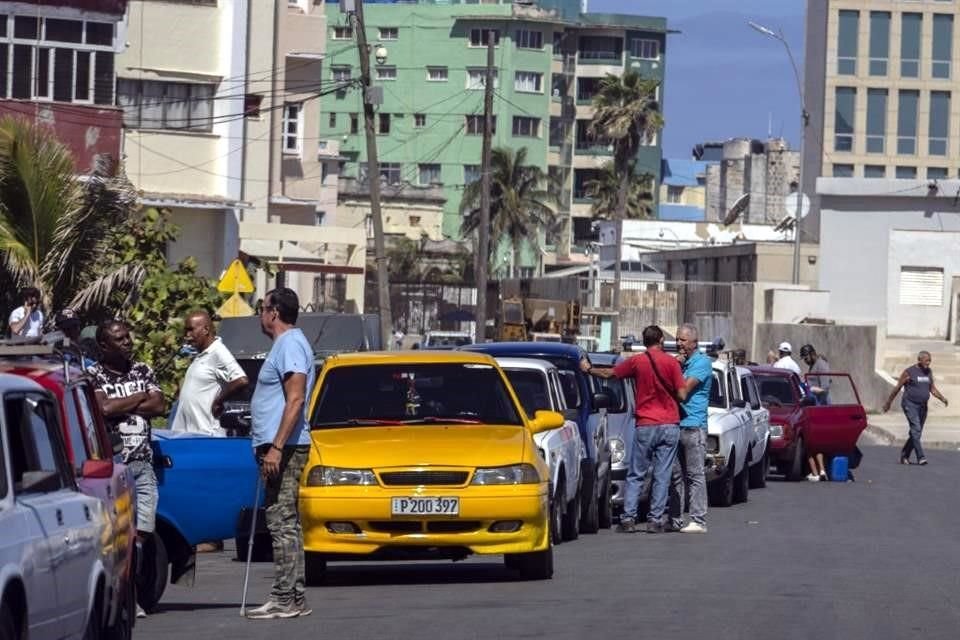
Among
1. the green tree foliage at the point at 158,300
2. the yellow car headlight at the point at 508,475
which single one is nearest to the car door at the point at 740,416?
the green tree foliage at the point at 158,300

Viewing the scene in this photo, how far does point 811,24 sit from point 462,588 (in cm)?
7521

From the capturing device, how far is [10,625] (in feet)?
25.3

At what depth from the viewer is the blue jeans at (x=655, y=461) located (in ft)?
62.1

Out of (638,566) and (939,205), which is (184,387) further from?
(939,205)

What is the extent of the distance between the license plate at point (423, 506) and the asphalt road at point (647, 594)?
551 millimetres

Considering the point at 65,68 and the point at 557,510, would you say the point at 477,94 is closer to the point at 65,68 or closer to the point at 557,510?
the point at 65,68

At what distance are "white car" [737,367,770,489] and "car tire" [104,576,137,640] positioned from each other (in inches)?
628

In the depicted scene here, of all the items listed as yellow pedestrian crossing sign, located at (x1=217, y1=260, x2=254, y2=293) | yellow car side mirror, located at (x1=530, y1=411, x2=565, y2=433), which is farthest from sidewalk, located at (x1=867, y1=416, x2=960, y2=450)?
yellow car side mirror, located at (x1=530, y1=411, x2=565, y2=433)

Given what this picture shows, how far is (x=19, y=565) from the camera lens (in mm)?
7789

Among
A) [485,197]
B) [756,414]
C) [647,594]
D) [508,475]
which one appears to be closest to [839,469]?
[756,414]

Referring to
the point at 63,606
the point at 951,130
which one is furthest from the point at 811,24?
the point at 63,606

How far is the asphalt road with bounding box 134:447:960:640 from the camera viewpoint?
1141 cm

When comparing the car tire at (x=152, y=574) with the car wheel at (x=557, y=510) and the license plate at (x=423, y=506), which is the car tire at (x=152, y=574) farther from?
the car wheel at (x=557, y=510)

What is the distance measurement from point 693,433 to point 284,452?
8.41 meters
